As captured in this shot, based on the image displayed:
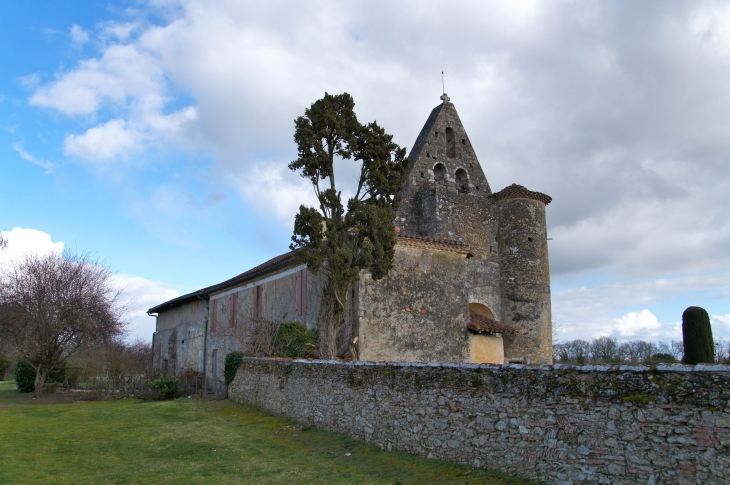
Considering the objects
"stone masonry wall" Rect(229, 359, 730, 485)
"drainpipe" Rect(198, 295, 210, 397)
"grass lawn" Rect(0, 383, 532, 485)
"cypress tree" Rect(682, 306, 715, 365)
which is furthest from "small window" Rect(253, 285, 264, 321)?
"cypress tree" Rect(682, 306, 715, 365)

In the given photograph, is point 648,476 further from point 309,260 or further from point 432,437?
point 309,260

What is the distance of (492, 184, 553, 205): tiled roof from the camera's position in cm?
2234

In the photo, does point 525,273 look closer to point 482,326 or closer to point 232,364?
point 482,326

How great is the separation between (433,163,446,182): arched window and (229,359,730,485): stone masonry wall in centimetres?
1446

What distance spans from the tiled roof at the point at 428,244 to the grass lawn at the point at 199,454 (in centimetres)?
600

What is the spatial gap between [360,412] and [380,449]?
2.94 feet

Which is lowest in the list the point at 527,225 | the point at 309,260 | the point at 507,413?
the point at 507,413

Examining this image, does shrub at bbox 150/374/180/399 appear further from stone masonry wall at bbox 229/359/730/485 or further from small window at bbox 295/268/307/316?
stone masonry wall at bbox 229/359/730/485

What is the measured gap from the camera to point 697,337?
1124cm

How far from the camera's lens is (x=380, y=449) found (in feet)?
29.2

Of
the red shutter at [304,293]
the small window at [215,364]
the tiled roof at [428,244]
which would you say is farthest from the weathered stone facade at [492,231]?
the small window at [215,364]

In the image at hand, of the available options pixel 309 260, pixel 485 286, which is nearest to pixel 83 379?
pixel 309 260

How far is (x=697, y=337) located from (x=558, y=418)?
6.89 meters

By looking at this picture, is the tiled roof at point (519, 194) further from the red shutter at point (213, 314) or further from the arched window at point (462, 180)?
the red shutter at point (213, 314)
